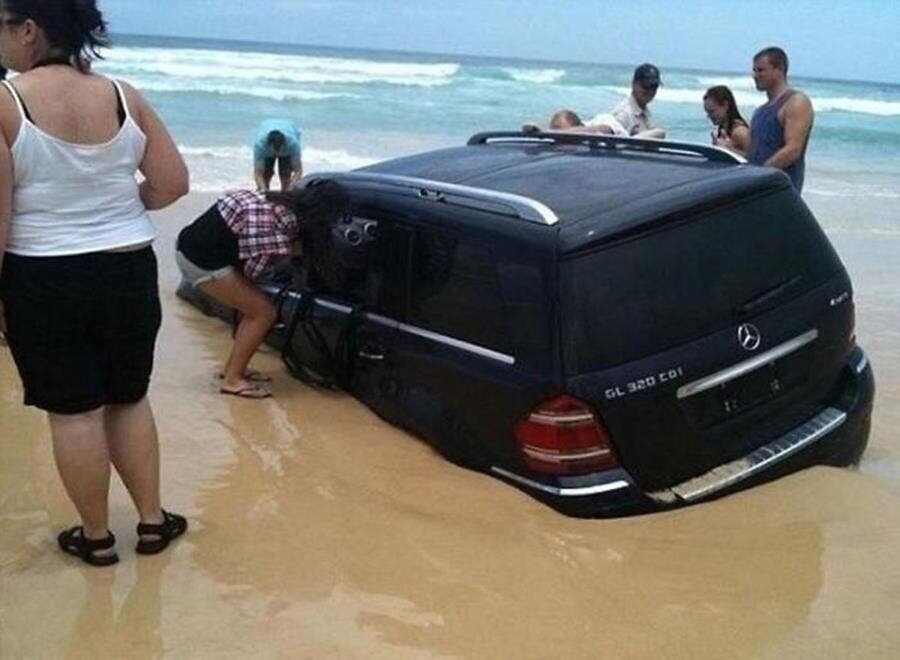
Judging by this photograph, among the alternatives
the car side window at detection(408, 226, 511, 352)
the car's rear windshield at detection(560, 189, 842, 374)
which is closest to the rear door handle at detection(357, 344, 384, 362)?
the car side window at detection(408, 226, 511, 352)

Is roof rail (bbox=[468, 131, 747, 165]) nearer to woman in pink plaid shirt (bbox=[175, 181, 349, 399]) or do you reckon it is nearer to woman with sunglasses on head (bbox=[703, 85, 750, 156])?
woman in pink plaid shirt (bbox=[175, 181, 349, 399])

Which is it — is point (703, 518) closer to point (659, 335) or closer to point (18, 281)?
point (659, 335)

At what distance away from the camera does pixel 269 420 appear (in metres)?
5.42

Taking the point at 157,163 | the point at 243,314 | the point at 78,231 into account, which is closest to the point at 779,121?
the point at 243,314

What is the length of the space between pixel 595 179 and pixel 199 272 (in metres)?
2.17

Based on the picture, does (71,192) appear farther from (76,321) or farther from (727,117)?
(727,117)

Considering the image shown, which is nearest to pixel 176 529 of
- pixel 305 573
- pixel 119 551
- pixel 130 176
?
pixel 119 551

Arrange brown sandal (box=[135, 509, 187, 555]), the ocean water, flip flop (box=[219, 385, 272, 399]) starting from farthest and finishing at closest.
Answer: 1. the ocean water
2. flip flop (box=[219, 385, 272, 399])
3. brown sandal (box=[135, 509, 187, 555])

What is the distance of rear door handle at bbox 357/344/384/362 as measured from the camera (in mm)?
4899

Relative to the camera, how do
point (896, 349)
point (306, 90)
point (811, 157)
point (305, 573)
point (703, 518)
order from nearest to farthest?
point (305, 573)
point (703, 518)
point (896, 349)
point (811, 157)
point (306, 90)

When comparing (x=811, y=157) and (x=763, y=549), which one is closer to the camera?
(x=763, y=549)

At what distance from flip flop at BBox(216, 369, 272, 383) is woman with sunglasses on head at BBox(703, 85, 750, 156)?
3921mm

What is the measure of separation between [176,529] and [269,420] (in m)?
1.38

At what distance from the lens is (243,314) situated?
576cm
